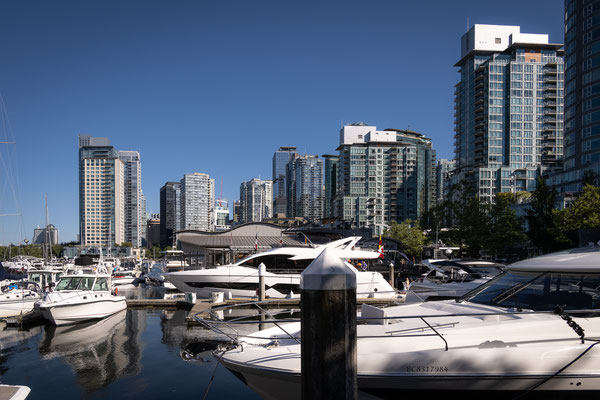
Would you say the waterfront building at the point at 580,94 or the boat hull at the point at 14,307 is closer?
the boat hull at the point at 14,307

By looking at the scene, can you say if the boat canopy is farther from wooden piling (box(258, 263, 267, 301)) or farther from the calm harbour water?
wooden piling (box(258, 263, 267, 301))

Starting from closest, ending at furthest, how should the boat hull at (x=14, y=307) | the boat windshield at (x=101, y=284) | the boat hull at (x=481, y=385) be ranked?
the boat hull at (x=481, y=385), the boat hull at (x=14, y=307), the boat windshield at (x=101, y=284)

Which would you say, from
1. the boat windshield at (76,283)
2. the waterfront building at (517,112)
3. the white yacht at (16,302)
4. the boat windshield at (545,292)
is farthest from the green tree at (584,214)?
the waterfront building at (517,112)

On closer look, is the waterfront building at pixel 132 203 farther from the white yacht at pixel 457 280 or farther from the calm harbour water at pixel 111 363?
the calm harbour water at pixel 111 363

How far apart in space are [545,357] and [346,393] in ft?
8.91

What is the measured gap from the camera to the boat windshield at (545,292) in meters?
6.06

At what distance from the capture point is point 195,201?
194 meters

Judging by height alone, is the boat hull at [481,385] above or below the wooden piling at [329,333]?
below

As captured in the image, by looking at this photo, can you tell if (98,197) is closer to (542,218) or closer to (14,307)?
(14,307)

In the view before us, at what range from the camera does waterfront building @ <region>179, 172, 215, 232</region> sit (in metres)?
191

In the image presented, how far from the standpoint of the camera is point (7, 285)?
2344 centimetres

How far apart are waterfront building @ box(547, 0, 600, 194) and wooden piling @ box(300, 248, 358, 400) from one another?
203 feet

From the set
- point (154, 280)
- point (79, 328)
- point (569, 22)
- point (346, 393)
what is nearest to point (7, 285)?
point (79, 328)

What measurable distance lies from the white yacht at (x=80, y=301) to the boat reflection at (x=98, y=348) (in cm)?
33
